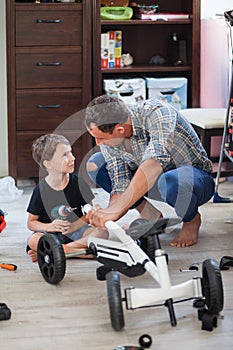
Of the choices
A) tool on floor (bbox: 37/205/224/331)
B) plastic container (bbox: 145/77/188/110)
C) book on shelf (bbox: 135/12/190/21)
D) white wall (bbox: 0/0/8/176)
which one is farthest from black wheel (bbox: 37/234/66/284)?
book on shelf (bbox: 135/12/190/21)

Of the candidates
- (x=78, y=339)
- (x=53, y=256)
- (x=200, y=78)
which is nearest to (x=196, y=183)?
(x=53, y=256)

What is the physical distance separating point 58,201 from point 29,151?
48.8 inches

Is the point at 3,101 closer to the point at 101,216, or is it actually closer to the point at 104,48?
the point at 104,48

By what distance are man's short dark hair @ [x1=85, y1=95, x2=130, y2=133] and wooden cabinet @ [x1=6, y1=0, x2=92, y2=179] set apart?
136cm

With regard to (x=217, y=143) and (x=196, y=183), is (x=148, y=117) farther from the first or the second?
(x=217, y=143)

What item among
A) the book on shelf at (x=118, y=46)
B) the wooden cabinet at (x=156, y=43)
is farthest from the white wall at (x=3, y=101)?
the book on shelf at (x=118, y=46)

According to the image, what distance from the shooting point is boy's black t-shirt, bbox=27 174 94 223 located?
3.27 metres

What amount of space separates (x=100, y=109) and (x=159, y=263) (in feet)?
2.54

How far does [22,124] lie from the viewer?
4.45 meters

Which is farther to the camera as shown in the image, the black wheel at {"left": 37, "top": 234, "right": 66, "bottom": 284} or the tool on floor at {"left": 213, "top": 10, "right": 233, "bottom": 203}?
the tool on floor at {"left": 213, "top": 10, "right": 233, "bottom": 203}

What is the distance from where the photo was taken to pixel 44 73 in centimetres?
443

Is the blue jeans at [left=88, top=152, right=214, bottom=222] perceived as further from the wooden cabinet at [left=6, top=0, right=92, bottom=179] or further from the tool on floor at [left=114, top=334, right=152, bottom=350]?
the wooden cabinet at [left=6, top=0, right=92, bottom=179]

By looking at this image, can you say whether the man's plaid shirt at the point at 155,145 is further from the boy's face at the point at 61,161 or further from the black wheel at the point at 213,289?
the black wheel at the point at 213,289

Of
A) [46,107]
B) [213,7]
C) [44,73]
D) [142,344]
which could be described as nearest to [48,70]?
[44,73]
